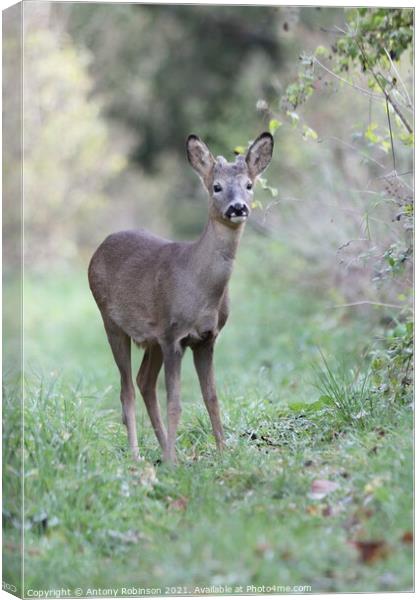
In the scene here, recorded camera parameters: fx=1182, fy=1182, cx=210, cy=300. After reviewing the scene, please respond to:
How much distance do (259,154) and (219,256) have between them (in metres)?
0.71

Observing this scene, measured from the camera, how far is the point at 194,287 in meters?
7.49

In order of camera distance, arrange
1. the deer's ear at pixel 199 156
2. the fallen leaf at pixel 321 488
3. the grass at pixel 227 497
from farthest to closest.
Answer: the deer's ear at pixel 199 156
the fallen leaf at pixel 321 488
the grass at pixel 227 497

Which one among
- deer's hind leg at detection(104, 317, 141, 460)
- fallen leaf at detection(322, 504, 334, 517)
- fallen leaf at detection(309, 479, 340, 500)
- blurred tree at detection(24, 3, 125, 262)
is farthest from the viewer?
blurred tree at detection(24, 3, 125, 262)

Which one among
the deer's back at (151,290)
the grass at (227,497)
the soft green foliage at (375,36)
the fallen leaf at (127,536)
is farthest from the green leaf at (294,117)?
the fallen leaf at (127,536)

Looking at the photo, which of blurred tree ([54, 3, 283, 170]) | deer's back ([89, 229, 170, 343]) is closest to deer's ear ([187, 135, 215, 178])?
deer's back ([89, 229, 170, 343])

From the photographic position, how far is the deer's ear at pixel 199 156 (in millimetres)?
7561

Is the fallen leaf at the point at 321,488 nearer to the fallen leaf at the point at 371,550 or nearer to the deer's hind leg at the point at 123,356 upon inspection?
the fallen leaf at the point at 371,550

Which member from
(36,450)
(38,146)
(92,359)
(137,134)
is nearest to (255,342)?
(92,359)

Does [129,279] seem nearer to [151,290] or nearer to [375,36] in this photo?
[151,290]

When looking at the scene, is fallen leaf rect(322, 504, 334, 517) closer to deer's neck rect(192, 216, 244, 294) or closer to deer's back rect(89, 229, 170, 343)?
deer's neck rect(192, 216, 244, 294)

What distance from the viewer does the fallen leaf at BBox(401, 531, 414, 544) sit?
5.76 metres

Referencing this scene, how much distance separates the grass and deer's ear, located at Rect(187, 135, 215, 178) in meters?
1.65

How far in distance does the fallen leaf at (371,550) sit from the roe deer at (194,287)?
6.73 feet

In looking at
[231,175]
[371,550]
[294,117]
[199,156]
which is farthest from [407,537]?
[294,117]
